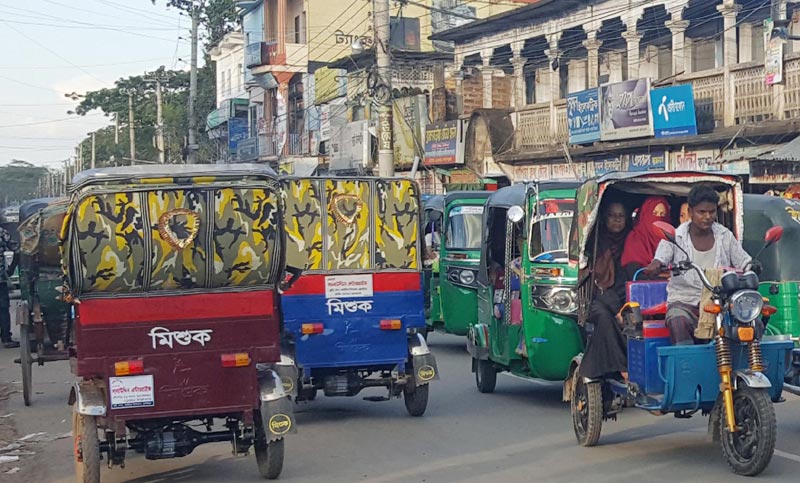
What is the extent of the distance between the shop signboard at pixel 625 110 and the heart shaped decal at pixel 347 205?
46.6 feet

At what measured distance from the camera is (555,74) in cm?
3089

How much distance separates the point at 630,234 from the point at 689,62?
18290mm

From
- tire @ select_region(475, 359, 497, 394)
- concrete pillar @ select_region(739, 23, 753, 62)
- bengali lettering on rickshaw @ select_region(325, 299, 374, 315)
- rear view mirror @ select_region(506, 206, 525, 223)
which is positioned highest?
concrete pillar @ select_region(739, 23, 753, 62)

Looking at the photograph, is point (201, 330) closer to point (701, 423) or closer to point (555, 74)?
point (701, 423)

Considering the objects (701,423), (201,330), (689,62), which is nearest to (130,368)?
(201,330)

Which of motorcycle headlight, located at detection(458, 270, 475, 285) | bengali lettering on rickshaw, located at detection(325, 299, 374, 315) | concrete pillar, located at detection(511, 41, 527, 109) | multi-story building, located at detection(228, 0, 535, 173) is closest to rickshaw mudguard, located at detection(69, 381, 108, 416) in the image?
A: bengali lettering on rickshaw, located at detection(325, 299, 374, 315)

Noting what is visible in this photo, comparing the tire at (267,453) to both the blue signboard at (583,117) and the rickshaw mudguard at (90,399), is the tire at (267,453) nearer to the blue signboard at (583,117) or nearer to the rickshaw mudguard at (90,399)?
the rickshaw mudguard at (90,399)

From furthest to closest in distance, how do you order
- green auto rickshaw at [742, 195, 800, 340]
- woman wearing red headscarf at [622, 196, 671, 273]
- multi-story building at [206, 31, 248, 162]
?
multi-story building at [206, 31, 248, 162] < green auto rickshaw at [742, 195, 800, 340] < woman wearing red headscarf at [622, 196, 671, 273]

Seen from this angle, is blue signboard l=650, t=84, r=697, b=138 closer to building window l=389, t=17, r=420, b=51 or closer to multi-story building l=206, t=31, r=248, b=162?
building window l=389, t=17, r=420, b=51

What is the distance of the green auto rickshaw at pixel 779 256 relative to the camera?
10078 mm

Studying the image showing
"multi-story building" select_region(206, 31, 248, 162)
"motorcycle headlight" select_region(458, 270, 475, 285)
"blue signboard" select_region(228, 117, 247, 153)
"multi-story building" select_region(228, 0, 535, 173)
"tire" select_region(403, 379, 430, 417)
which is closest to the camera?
"tire" select_region(403, 379, 430, 417)

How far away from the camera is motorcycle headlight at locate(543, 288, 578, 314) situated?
10.7m

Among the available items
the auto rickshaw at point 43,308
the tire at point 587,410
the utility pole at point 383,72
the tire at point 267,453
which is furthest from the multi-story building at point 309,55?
the tire at point 267,453

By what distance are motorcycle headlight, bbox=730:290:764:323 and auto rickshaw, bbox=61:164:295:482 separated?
3100 millimetres
